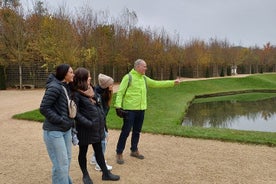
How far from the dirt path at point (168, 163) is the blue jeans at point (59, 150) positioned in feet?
2.95

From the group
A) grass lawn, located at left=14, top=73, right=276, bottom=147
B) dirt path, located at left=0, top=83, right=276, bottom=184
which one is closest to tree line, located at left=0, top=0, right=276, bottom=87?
grass lawn, located at left=14, top=73, right=276, bottom=147

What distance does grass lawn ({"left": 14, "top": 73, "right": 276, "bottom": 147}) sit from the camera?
315 inches

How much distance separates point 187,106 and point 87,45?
10462mm

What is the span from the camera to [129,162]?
5660 millimetres

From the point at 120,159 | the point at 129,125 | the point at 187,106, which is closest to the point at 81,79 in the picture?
the point at 129,125

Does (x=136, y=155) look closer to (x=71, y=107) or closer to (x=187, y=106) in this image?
(x=71, y=107)

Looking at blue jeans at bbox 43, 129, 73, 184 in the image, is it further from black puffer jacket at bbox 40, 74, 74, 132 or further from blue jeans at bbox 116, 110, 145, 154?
blue jeans at bbox 116, 110, 145, 154

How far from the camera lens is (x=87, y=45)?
965 inches

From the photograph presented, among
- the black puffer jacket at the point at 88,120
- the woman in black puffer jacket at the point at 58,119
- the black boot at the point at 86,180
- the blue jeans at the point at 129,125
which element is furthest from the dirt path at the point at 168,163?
the woman in black puffer jacket at the point at 58,119

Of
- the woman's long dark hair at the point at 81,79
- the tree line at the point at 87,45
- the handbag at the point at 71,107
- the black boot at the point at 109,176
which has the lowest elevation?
the black boot at the point at 109,176

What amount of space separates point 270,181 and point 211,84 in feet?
84.9

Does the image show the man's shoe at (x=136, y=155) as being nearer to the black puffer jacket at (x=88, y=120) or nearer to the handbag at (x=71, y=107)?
the black puffer jacket at (x=88, y=120)

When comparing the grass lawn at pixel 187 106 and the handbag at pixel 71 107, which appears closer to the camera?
the handbag at pixel 71 107

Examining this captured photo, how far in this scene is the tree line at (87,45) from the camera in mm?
21320
